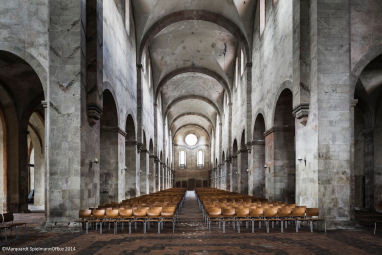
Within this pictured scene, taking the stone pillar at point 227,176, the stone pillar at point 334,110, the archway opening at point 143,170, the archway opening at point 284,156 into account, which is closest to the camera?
the stone pillar at point 334,110

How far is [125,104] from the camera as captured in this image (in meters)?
19.1

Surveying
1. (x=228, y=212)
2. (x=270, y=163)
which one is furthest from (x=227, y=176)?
(x=228, y=212)

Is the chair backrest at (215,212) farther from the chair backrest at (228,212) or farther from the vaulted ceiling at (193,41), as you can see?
the vaulted ceiling at (193,41)

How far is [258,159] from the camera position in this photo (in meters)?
20.6

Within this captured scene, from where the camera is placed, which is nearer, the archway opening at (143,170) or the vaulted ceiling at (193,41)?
the vaulted ceiling at (193,41)

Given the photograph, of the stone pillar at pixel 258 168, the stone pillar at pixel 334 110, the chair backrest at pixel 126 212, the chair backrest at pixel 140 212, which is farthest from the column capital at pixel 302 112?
the stone pillar at pixel 258 168

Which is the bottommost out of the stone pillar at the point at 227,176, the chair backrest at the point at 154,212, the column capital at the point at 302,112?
the stone pillar at the point at 227,176

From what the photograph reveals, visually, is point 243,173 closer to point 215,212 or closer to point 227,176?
point 227,176

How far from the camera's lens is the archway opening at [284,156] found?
1623 centimetres

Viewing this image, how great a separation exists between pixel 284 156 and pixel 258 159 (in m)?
4.29

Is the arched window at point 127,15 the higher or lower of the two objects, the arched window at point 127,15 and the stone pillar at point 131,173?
the higher

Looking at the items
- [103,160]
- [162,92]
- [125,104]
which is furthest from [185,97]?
[103,160]

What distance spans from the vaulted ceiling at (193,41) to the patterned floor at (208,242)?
614 inches

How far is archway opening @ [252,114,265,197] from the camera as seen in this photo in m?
20.6
